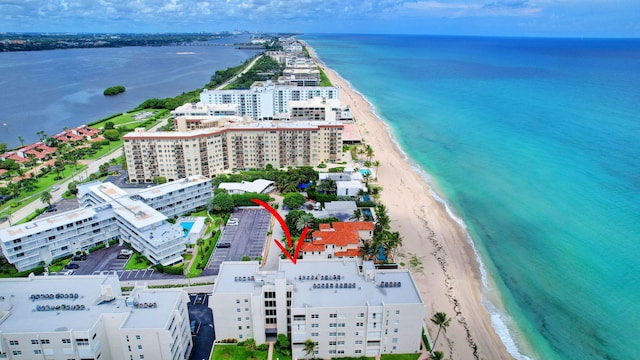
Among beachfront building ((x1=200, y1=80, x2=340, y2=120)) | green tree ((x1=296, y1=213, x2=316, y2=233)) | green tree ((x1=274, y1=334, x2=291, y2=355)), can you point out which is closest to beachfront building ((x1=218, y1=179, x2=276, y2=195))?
green tree ((x1=296, y1=213, x2=316, y2=233))

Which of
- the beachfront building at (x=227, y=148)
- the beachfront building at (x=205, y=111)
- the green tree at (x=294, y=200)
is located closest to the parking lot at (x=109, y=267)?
the green tree at (x=294, y=200)

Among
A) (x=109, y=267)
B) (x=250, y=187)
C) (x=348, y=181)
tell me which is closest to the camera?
(x=109, y=267)

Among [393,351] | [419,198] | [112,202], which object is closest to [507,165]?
[419,198]

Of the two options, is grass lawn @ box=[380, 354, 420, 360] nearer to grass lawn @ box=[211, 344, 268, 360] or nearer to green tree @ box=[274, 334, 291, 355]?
green tree @ box=[274, 334, 291, 355]

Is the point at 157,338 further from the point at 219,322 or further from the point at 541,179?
the point at 541,179

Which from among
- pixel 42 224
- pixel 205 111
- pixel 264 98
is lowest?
pixel 42 224

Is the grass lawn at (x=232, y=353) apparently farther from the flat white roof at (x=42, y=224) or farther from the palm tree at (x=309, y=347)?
the flat white roof at (x=42, y=224)

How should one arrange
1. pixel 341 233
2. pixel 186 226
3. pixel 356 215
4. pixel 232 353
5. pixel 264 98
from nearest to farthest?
pixel 232 353, pixel 341 233, pixel 356 215, pixel 186 226, pixel 264 98

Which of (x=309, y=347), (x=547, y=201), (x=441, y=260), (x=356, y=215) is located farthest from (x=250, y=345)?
(x=547, y=201)

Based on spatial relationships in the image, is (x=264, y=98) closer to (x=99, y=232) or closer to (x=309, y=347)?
(x=99, y=232)
